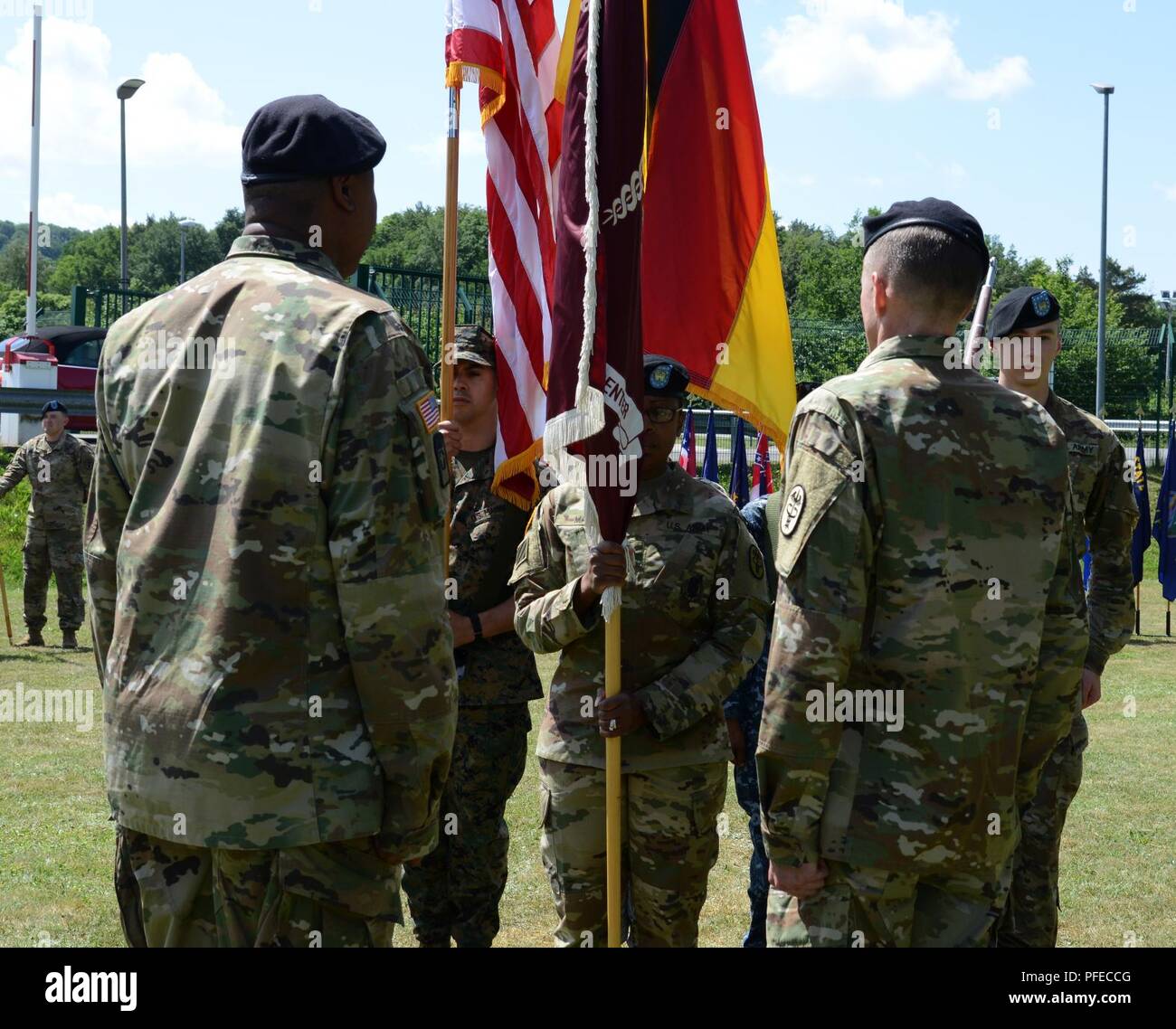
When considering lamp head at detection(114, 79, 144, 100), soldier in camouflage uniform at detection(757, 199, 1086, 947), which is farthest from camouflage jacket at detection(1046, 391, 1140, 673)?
lamp head at detection(114, 79, 144, 100)

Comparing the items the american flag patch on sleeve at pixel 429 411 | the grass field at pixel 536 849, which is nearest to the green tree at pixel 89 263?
the grass field at pixel 536 849

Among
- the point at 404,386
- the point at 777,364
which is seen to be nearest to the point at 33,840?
the point at 777,364

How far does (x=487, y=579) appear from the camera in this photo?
4.97 metres

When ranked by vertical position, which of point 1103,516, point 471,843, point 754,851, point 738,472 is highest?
point 738,472

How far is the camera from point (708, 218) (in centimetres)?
514

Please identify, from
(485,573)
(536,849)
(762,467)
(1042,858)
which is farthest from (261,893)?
(762,467)

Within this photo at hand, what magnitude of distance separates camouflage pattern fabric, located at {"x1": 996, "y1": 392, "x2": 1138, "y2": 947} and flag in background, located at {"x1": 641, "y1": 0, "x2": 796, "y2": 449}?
46.1 inches

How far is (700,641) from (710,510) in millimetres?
440

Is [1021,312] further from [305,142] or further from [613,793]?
[305,142]

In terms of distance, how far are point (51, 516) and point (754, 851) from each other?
1115 centimetres

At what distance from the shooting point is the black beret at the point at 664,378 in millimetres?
4211

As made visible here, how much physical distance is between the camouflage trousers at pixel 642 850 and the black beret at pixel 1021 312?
79.0 inches

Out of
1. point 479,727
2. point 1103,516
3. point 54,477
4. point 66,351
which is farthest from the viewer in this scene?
point 66,351

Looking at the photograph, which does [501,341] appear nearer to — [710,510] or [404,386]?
[710,510]
